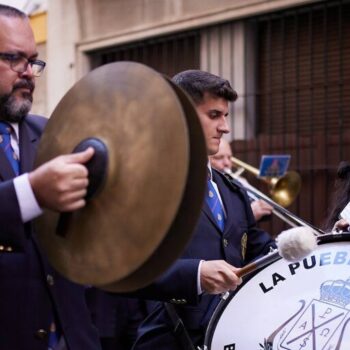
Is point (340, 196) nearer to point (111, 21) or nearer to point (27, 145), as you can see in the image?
point (27, 145)

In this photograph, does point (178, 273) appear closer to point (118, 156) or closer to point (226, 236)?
point (226, 236)

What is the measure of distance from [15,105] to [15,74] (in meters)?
0.10

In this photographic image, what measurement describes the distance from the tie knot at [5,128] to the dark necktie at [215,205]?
0.92 meters

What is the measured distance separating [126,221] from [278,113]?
18.6 ft

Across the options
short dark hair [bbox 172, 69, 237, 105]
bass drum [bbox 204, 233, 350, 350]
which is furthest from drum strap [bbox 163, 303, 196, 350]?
short dark hair [bbox 172, 69, 237, 105]

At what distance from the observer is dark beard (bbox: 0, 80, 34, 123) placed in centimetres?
217

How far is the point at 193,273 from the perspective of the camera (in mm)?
2531

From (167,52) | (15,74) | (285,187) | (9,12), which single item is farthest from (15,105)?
(167,52)

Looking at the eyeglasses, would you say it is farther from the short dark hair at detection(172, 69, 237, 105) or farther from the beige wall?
the beige wall

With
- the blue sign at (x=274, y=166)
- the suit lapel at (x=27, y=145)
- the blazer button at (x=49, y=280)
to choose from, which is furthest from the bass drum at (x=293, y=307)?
Answer: the blue sign at (x=274, y=166)

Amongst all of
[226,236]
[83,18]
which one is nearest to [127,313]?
[226,236]

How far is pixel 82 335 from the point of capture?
2.27m

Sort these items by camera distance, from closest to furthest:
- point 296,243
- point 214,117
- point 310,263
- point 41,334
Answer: point 296,243
point 41,334
point 310,263
point 214,117

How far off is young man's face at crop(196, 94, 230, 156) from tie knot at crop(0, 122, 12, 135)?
831 mm
